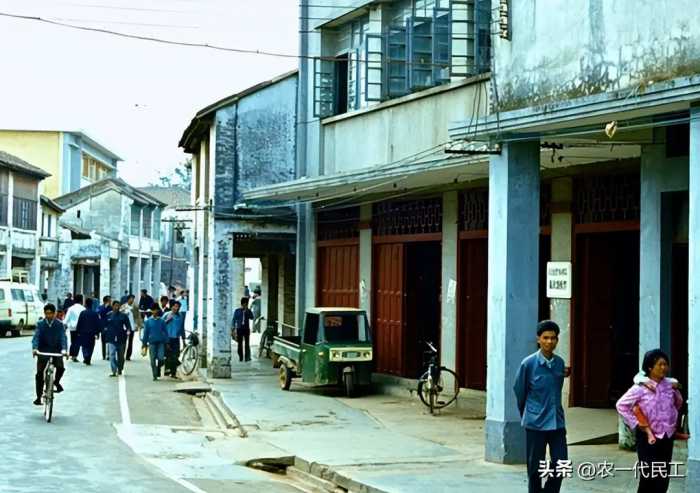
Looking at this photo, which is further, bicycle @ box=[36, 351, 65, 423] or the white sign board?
bicycle @ box=[36, 351, 65, 423]

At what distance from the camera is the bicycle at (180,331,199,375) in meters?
29.1

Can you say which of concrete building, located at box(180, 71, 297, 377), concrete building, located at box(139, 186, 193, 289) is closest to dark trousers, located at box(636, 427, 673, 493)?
concrete building, located at box(180, 71, 297, 377)

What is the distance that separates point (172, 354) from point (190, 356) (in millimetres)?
450

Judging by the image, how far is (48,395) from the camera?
63.3 ft

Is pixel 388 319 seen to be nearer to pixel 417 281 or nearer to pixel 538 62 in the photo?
pixel 417 281

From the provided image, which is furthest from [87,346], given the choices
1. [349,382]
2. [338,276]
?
[349,382]

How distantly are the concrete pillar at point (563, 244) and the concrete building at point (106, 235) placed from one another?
181 ft

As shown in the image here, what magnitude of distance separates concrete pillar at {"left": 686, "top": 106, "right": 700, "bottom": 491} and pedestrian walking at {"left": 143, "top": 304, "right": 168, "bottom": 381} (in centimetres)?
1811

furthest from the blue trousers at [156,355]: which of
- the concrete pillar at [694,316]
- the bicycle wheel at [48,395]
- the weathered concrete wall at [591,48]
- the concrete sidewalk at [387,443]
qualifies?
the concrete pillar at [694,316]

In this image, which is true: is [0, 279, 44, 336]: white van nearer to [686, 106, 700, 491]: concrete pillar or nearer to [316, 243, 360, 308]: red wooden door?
[316, 243, 360, 308]: red wooden door

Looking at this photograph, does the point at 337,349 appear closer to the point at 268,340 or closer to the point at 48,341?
the point at 48,341

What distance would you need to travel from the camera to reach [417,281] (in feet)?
80.2

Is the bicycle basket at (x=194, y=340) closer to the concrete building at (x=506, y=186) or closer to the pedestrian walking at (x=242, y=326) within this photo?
the concrete building at (x=506, y=186)

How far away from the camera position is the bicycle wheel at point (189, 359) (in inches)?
1145
